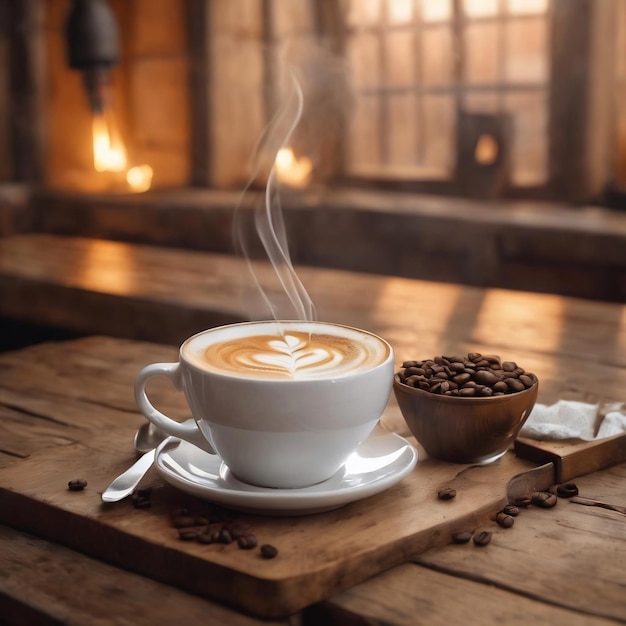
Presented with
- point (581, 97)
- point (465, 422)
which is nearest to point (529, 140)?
point (581, 97)

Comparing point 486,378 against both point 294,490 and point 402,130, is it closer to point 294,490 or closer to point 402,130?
point 294,490

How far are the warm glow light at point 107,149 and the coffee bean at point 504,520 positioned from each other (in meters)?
3.56

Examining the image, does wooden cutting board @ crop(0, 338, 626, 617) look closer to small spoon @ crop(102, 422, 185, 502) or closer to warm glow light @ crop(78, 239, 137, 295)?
small spoon @ crop(102, 422, 185, 502)

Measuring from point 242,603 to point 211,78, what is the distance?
11.2 ft

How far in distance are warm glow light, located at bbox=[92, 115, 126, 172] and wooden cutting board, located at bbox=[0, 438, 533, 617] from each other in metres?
3.37

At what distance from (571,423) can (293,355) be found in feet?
1.12

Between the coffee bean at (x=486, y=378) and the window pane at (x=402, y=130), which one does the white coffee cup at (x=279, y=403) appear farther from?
the window pane at (x=402, y=130)

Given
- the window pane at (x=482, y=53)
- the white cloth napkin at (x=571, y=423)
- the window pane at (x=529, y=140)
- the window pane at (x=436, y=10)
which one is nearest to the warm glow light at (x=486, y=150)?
the window pane at (x=529, y=140)

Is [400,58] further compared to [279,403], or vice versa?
[400,58]

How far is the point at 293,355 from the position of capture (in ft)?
2.82

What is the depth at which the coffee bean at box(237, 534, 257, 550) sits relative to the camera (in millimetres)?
721

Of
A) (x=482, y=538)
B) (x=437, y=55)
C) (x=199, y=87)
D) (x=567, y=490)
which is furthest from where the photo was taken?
(x=199, y=87)

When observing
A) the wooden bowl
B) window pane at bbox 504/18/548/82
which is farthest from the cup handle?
window pane at bbox 504/18/548/82

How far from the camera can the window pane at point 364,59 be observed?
3840mm
